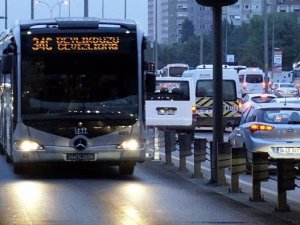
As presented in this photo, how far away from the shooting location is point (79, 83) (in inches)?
727

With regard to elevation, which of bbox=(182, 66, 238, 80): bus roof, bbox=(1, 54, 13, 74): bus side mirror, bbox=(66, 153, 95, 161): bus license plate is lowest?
bbox=(66, 153, 95, 161): bus license plate

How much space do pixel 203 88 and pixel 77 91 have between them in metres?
20.1

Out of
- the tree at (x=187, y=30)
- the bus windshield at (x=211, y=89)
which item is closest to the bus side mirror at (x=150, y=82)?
the bus windshield at (x=211, y=89)

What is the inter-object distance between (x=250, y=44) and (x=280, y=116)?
290 feet

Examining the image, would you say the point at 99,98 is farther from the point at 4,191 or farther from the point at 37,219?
the point at 37,219

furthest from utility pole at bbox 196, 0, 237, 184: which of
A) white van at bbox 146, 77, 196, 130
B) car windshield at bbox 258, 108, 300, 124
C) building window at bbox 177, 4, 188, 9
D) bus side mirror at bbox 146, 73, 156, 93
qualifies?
building window at bbox 177, 4, 188, 9

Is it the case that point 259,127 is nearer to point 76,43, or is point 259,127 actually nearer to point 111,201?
point 76,43

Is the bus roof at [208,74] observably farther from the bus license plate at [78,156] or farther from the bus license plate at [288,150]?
the bus license plate at [78,156]

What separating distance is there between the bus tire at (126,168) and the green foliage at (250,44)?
7486 centimetres

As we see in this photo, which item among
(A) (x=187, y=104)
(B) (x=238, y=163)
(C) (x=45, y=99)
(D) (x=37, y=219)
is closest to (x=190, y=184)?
(B) (x=238, y=163)

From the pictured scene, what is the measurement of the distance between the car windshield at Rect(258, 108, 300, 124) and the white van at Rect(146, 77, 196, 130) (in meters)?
12.3

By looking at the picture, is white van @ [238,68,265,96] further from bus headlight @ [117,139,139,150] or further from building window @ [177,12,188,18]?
building window @ [177,12,188,18]

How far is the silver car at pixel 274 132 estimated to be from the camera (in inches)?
754

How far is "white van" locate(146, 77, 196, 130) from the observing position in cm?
3225
